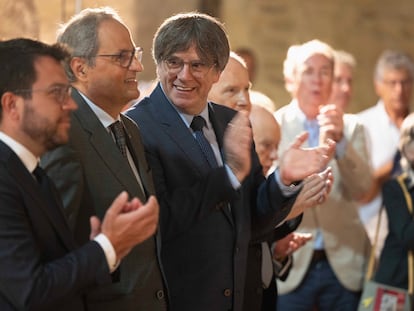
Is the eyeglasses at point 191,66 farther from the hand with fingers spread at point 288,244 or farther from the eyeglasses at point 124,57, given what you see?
the hand with fingers spread at point 288,244

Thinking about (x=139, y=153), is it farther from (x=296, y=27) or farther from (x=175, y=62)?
(x=296, y=27)

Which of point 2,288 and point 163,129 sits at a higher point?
point 163,129

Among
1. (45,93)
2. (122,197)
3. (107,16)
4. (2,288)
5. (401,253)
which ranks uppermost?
(107,16)

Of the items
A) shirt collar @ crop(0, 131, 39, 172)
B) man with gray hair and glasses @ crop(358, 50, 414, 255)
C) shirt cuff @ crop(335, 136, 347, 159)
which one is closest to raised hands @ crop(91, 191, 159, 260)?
shirt collar @ crop(0, 131, 39, 172)

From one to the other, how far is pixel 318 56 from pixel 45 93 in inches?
118

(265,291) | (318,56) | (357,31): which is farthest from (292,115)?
(357,31)

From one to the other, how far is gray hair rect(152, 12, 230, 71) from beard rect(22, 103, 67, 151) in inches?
38.2

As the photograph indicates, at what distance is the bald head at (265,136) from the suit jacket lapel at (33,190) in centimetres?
177

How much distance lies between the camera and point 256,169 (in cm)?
394

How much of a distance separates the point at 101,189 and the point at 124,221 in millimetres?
497

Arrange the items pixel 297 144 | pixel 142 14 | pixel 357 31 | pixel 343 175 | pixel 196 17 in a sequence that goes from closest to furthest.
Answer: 1. pixel 297 144
2. pixel 196 17
3. pixel 343 175
4. pixel 142 14
5. pixel 357 31

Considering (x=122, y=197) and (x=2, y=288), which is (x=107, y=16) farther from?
(x=2, y=288)

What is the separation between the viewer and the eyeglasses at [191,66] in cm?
369

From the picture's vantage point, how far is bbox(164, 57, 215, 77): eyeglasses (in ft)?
12.1
